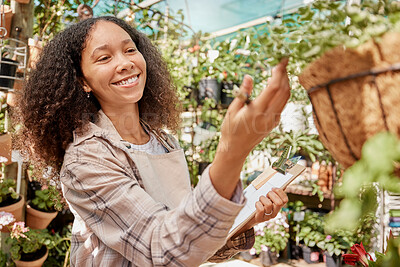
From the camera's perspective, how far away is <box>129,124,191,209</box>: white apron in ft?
3.14

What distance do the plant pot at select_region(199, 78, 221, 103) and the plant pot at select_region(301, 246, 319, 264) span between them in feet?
5.18

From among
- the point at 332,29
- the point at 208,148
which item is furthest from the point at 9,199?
the point at 332,29

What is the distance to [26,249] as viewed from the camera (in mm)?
2316

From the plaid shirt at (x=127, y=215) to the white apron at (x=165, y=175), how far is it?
0.04 meters

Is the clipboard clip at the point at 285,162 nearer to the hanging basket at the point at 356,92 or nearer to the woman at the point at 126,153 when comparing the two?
the woman at the point at 126,153

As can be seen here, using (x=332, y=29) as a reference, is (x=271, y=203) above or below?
below

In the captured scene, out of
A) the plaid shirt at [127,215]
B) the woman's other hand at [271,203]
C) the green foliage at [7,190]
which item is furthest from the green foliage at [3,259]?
the woman's other hand at [271,203]

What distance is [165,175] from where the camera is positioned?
104 cm

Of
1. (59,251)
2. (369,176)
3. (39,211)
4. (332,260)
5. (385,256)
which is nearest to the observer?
(369,176)

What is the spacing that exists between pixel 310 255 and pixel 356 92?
3.06 m

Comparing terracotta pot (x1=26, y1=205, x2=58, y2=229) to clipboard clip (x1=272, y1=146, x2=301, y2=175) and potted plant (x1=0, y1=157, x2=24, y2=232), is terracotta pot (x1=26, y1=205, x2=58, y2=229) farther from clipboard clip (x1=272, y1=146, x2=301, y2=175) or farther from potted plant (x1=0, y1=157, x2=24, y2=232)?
clipboard clip (x1=272, y1=146, x2=301, y2=175)

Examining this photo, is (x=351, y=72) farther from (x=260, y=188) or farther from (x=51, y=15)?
(x=51, y=15)

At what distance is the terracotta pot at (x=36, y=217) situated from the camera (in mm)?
2531

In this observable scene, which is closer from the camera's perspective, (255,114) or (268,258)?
(255,114)
